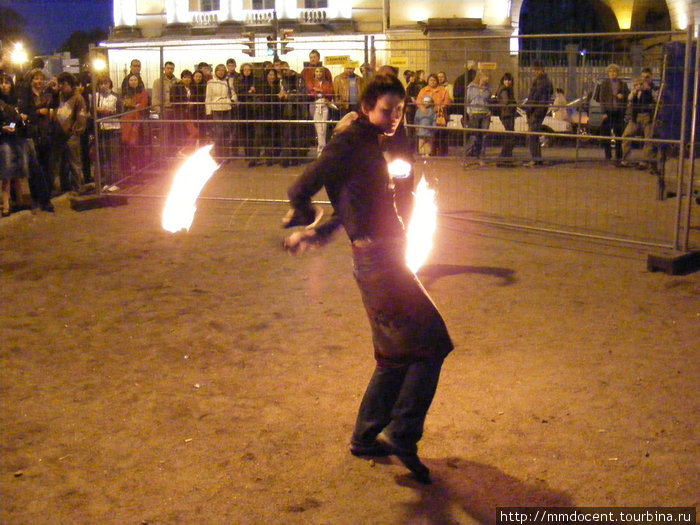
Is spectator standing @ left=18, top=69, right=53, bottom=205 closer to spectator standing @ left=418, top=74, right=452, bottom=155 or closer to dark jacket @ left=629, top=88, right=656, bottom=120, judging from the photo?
spectator standing @ left=418, top=74, right=452, bottom=155

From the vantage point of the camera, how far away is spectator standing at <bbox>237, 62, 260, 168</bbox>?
13.6 m

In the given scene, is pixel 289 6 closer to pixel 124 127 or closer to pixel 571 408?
pixel 124 127

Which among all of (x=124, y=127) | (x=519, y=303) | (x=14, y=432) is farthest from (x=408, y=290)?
(x=124, y=127)

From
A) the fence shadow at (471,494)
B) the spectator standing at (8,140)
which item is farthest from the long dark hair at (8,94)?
the fence shadow at (471,494)

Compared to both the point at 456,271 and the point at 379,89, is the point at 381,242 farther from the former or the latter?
the point at 456,271

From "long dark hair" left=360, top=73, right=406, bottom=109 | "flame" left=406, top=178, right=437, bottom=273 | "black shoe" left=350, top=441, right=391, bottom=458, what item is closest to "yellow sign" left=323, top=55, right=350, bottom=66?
"flame" left=406, top=178, right=437, bottom=273

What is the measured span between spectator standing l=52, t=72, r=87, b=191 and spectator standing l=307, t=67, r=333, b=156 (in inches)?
140

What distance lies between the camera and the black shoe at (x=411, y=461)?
470 cm

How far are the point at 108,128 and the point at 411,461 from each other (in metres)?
10.6

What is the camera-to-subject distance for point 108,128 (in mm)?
13930

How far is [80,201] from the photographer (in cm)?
1294

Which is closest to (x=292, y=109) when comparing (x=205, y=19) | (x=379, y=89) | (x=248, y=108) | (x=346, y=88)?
(x=248, y=108)

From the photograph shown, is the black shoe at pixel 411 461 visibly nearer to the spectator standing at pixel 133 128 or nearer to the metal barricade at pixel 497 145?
the metal barricade at pixel 497 145

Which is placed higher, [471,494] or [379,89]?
[379,89]
